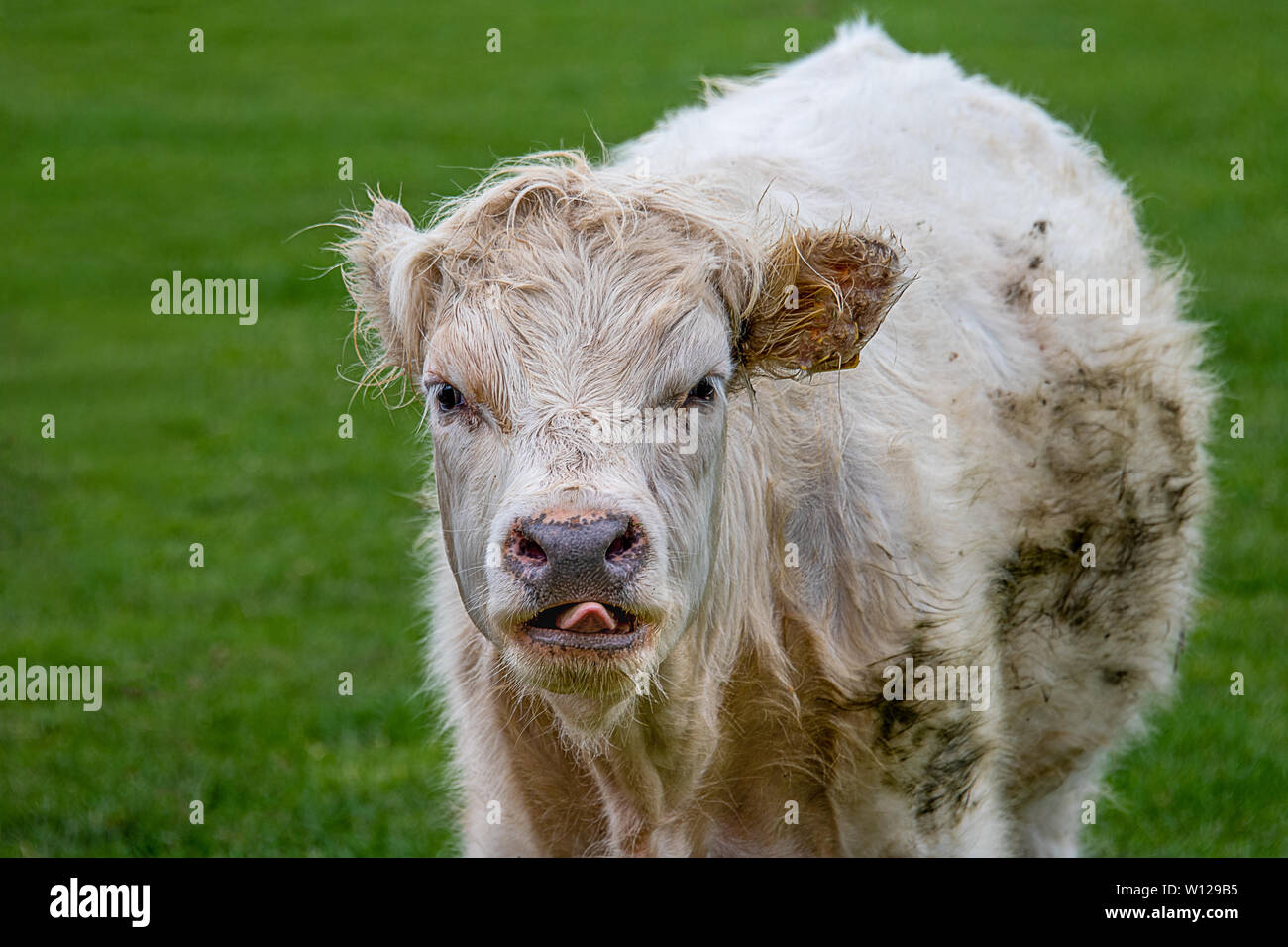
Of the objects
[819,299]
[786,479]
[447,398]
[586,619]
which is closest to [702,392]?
[819,299]

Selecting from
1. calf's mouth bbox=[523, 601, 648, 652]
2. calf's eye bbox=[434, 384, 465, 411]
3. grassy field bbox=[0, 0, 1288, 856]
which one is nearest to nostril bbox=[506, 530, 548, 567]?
calf's mouth bbox=[523, 601, 648, 652]

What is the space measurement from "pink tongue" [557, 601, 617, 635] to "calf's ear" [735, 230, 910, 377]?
1.07 m

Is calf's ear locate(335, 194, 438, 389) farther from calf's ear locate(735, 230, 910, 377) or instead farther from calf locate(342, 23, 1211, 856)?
calf's ear locate(735, 230, 910, 377)

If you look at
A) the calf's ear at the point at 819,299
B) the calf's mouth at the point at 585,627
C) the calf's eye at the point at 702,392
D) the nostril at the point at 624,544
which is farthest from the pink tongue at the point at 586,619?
the calf's ear at the point at 819,299

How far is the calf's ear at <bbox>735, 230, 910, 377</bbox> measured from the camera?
4.84 m

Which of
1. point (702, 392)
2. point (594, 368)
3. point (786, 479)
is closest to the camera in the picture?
point (594, 368)

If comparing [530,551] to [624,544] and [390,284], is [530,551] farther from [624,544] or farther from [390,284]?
[390,284]

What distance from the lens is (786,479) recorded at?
17.1 ft

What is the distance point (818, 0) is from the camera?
25.7 metres

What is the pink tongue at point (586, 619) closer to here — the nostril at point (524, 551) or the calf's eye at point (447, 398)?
the nostril at point (524, 551)

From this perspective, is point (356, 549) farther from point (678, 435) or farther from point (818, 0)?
point (818, 0)

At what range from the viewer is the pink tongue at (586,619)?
13.8 ft

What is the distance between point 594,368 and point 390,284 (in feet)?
3.06

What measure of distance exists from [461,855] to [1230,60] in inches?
816
